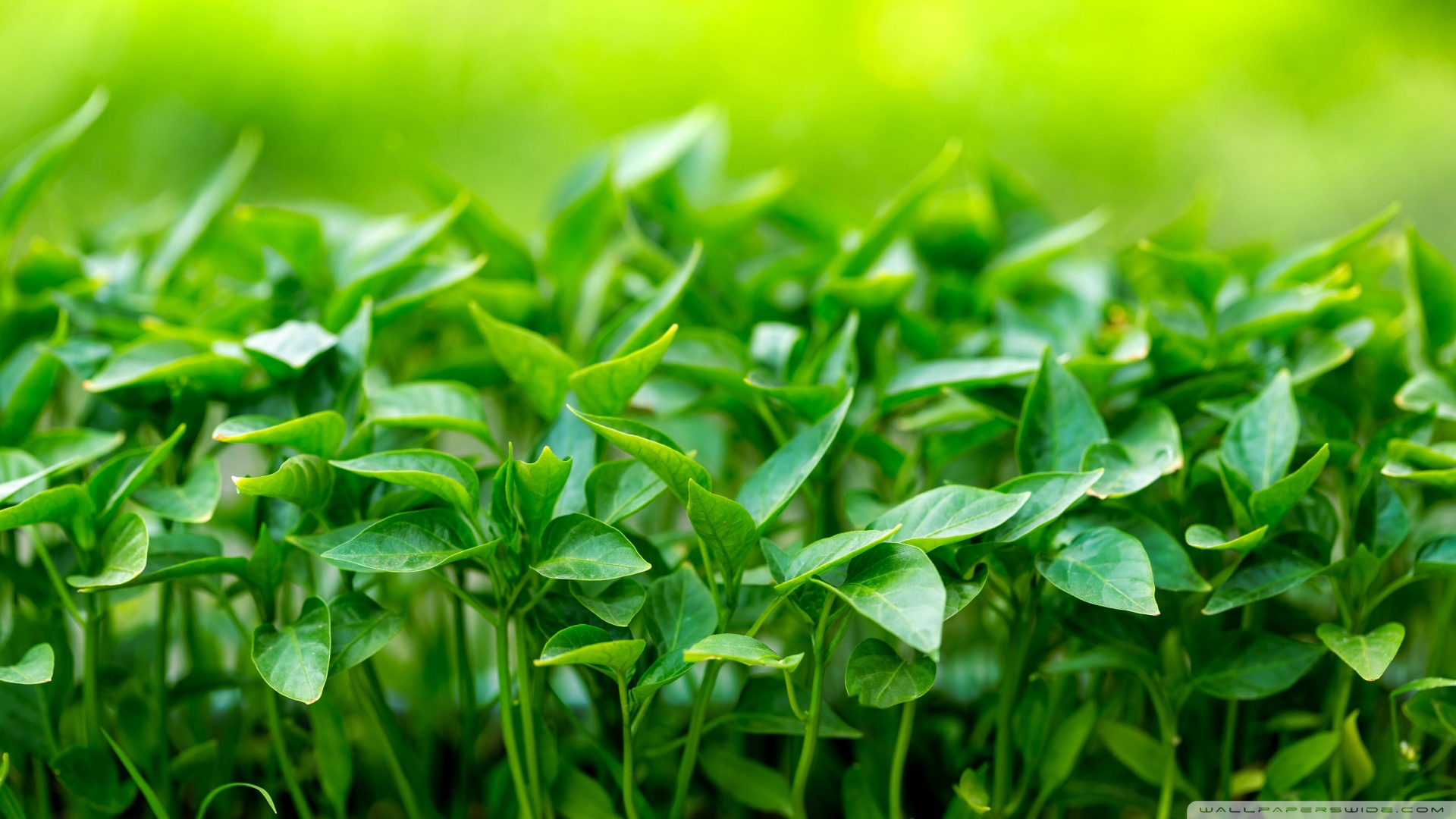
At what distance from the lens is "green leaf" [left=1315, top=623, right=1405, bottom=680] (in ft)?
1.51

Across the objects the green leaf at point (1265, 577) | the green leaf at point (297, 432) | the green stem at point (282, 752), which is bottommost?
the green stem at point (282, 752)

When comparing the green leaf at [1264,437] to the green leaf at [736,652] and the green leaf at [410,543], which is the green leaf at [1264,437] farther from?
the green leaf at [410,543]

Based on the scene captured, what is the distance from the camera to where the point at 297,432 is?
0.47 metres

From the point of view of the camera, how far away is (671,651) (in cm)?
47

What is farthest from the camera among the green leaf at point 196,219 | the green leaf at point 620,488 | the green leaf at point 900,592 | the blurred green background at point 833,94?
the blurred green background at point 833,94

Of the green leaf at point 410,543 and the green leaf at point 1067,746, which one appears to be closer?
the green leaf at point 410,543

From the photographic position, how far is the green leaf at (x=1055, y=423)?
1.69 ft

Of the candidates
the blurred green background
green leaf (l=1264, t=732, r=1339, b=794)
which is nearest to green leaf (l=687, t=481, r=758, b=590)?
green leaf (l=1264, t=732, r=1339, b=794)

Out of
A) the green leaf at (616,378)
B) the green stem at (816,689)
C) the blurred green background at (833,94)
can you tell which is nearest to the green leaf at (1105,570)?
the green stem at (816,689)

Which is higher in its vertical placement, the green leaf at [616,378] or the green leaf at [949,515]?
the green leaf at [616,378]

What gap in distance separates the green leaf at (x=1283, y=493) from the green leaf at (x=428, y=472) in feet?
1.23

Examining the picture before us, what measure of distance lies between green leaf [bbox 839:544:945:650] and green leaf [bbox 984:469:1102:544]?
2.1 inches

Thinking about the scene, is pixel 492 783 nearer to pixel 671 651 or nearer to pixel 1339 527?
pixel 671 651

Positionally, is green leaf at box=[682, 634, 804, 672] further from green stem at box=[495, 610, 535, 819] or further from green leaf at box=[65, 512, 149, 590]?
green leaf at box=[65, 512, 149, 590]
